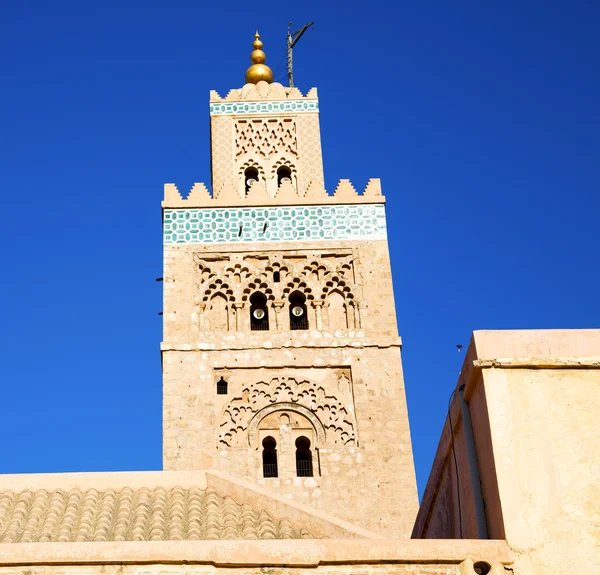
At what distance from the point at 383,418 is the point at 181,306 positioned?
3.29m

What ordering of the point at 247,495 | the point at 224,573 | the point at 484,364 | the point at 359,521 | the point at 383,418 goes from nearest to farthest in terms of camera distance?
the point at 224,573 → the point at 484,364 → the point at 247,495 → the point at 359,521 → the point at 383,418

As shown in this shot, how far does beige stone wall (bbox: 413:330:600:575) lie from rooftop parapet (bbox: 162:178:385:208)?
428 inches

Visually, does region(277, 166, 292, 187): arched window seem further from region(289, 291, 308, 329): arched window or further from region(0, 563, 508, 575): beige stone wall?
region(0, 563, 508, 575): beige stone wall

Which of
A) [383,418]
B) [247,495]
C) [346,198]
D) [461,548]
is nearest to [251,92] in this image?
[346,198]

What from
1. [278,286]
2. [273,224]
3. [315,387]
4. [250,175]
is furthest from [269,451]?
[250,175]

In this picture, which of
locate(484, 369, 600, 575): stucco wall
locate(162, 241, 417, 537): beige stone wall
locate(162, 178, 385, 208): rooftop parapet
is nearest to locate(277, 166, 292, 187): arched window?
locate(162, 178, 385, 208): rooftop parapet

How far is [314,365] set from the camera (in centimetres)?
1772

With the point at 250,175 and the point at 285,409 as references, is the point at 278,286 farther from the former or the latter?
the point at 250,175

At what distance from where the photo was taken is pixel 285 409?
1741 cm

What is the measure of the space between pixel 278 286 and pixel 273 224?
1075mm

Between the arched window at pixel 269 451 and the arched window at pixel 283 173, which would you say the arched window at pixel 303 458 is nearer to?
the arched window at pixel 269 451

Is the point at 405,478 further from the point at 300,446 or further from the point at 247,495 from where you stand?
the point at 247,495

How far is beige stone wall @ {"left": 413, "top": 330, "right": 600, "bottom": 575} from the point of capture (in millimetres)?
7492

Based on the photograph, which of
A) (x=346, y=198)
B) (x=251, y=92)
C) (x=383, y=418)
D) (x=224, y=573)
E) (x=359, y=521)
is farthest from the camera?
(x=251, y=92)
